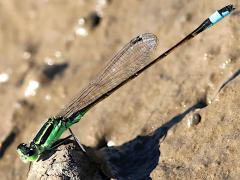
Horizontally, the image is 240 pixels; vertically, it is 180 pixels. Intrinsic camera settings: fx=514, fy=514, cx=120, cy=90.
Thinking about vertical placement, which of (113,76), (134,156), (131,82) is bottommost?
(134,156)

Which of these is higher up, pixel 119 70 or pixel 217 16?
pixel 119 70

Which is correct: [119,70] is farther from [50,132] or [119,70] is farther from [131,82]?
[50,132]

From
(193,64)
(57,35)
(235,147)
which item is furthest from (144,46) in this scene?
(57,35)

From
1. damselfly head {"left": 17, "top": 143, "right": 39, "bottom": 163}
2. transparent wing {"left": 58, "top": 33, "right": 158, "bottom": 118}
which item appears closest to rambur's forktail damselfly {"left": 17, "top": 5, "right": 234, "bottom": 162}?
transparent wing {"left": 58, "top": 33, "right": 158, "bottom": 118}

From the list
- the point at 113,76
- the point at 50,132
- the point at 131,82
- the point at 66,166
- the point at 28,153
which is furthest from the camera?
the point at 131,82

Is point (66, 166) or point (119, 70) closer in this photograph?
point (66, 166)

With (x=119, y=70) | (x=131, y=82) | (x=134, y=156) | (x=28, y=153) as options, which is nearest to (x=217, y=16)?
(x=119, y=70)

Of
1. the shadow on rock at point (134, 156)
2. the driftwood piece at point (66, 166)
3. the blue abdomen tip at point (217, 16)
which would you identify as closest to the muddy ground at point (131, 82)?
the shadow on rock at point (134, 156)

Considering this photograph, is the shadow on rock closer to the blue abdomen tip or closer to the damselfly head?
the damselfly head
